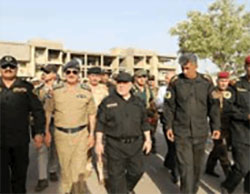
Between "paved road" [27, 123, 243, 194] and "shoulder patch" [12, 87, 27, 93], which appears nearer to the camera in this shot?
"shoulder patch" [12, 87, 27, 93]

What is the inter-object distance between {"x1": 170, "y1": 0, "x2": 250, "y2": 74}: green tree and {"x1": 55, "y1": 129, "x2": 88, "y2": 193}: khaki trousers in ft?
76.8

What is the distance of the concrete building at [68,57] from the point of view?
177 ft

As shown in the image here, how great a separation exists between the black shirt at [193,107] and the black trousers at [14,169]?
175cm

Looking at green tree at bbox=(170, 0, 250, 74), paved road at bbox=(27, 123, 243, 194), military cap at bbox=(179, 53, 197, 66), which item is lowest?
paved road at bbox=(27, 123, 243, 194)

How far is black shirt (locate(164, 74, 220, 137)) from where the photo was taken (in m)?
4.35

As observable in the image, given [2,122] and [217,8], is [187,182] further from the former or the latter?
[217,8]

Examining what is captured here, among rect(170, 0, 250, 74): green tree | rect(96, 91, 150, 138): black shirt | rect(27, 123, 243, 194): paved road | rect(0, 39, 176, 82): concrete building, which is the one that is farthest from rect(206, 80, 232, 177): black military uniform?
rect(0, 39, 176, 82): concrete building

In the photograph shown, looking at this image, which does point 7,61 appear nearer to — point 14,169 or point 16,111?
point 16,111

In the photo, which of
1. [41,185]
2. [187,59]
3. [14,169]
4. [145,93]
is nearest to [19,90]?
[14,169]

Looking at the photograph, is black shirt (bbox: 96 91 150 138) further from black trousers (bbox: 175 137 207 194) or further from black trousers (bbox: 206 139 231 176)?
black trousers (bbox: 206 139 231 176)

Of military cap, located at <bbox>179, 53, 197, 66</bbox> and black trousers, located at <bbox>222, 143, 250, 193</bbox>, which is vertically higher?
military cap, located at <bbox>179, 53, 197, 66</bbox>

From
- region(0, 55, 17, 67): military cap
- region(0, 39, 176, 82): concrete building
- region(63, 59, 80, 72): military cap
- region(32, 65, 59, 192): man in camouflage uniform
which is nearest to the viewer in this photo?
region(0, 55, 17, 67): military cap

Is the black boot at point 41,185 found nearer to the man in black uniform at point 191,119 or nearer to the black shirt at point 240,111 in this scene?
the man in black uniform at point 191,119

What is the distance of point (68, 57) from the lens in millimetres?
58125
